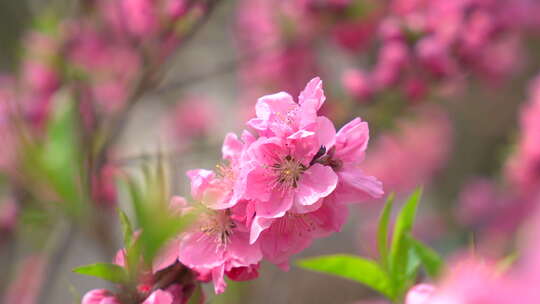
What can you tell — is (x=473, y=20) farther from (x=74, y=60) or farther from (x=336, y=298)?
(x=336, y=298)

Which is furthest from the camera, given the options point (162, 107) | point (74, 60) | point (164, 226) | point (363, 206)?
point (162, 107)

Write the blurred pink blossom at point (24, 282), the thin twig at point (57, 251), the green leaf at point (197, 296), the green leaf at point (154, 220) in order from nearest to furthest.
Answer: the green leaf at point (154, 220)
the green leaf at point (197, 296)
the thin twig at point (57, 251)
the blurred pink blossom at point (24, 282)

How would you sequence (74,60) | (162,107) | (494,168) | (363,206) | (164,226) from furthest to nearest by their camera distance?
(162,107) < (494,168) < (363,206) < (74,60) < (164,226)

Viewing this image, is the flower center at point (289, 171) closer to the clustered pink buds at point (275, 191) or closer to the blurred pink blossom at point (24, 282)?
the clustered pink buds at point (275, 191)

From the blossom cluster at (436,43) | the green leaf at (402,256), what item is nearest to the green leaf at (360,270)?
the green leaf at (402,256)

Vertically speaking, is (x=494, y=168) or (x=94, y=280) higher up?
(x=494, y=168)

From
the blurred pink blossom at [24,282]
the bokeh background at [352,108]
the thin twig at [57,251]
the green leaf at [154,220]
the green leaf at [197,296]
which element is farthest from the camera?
the blurred pink blossom at [24,282]

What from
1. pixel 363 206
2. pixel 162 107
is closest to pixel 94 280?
pixel 162 107
